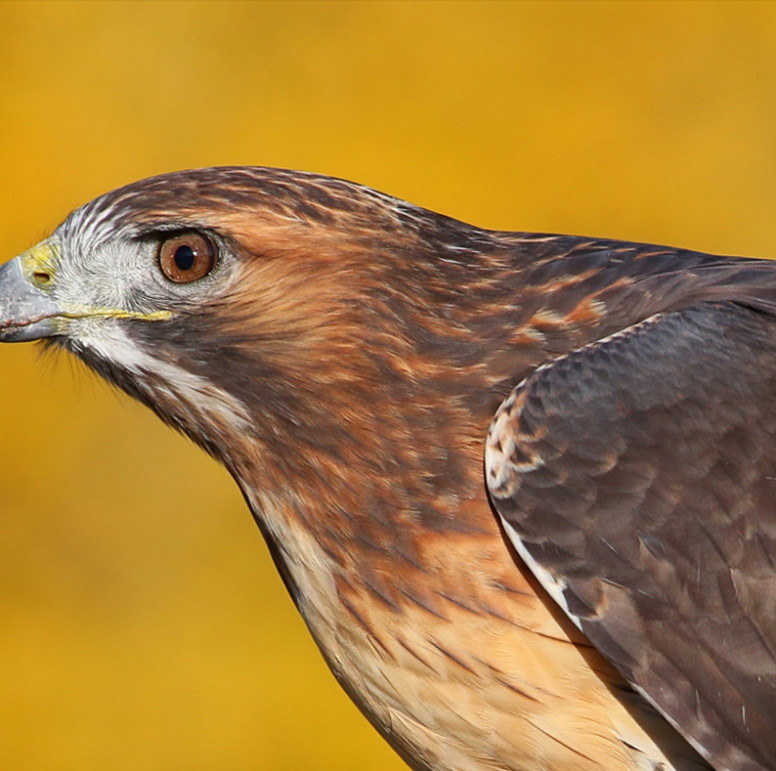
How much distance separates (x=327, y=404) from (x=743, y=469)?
2.71ft

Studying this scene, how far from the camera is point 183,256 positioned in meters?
2.70

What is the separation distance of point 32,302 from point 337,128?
4930 millimetres

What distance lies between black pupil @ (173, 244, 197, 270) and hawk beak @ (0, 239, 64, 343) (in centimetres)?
29

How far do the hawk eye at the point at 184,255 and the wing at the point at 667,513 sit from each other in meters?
0.68

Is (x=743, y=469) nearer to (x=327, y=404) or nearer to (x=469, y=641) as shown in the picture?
(x=469, y=641)

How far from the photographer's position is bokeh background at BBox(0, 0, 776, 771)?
711 cm

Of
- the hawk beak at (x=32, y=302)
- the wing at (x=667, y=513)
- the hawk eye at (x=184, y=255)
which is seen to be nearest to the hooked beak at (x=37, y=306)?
the hawk beak at (x=32, y=302)

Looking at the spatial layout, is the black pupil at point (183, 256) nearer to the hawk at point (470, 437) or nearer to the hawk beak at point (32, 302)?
the hawk at point (470, 437)

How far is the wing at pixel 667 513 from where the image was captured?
8.00ft

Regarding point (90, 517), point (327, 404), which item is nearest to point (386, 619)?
point (327, 404)

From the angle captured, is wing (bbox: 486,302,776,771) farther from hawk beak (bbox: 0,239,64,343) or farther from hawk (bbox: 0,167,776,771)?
hawk beak (bbox: 0,239,64,343)

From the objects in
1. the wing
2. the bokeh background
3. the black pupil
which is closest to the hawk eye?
the black pupil

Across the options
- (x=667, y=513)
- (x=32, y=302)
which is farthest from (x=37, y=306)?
(x=667, y=513)

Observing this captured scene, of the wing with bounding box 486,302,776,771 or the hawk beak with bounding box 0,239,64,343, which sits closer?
the wing with bounding box 486,302,776,771
